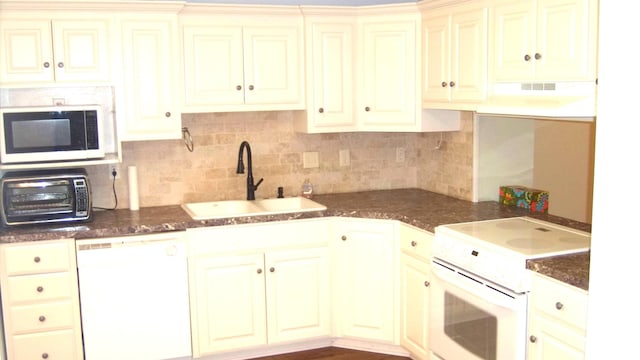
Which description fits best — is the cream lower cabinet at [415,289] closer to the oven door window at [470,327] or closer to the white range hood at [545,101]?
the oven door window at [470,327]

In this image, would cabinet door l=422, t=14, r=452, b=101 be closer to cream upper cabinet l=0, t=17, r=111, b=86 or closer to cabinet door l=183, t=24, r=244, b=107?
cabinet door l=183, t=24, r=244, b=107

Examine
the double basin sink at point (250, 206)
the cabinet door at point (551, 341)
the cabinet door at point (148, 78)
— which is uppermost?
the cabinet door at point (148, 78)

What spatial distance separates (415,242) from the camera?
11.8 feet

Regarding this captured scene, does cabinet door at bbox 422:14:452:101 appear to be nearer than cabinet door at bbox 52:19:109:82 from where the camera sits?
No

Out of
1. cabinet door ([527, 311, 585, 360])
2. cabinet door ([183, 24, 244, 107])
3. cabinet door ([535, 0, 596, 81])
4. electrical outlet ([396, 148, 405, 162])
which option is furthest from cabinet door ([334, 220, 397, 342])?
cabinet door ([535, 0, 596, 81])

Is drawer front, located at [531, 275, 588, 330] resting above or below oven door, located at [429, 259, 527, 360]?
above

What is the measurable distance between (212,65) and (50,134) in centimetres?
100

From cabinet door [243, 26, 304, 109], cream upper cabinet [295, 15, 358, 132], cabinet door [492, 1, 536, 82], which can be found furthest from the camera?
cream upper cabinet [295, 15, 358, 132]

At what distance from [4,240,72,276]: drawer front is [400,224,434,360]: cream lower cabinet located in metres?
1.84

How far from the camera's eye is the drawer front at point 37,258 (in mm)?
3377

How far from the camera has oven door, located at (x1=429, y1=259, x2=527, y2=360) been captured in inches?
109

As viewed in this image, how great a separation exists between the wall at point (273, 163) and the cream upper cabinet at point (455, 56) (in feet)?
1.21

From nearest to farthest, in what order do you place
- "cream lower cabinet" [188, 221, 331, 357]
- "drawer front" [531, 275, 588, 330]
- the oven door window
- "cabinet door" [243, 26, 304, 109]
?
"drawer front" [531, 275, 588, 330]
the oven door window
"cream lower cabinet" [188, 221, 331, 357]
"cabinet door" [243, 26, 304, 109]

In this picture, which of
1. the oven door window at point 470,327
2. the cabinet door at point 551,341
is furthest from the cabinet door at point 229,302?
the cabinet door at point 551,341
